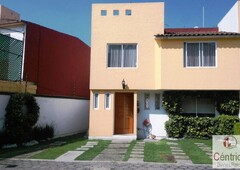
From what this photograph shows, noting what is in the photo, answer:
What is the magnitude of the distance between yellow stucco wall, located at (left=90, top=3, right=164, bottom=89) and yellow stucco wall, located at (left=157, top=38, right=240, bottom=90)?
1.01 m

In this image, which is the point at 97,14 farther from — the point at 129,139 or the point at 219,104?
the point at 219,104

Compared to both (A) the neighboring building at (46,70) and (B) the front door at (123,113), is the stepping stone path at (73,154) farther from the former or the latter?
(A) the neighboring building at (46,70)

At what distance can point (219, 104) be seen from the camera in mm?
18156

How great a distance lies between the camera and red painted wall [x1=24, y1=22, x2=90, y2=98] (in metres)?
19.9

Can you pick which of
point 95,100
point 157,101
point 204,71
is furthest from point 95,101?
point 204,71

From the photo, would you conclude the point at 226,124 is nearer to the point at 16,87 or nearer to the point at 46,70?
the point at 16,87

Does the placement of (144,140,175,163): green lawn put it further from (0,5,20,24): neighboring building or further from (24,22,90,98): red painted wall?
(0,5,20,24): neighboring building

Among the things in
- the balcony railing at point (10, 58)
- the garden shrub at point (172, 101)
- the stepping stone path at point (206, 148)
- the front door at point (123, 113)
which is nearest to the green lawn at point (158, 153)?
the stepping stone path at point (206, 148)

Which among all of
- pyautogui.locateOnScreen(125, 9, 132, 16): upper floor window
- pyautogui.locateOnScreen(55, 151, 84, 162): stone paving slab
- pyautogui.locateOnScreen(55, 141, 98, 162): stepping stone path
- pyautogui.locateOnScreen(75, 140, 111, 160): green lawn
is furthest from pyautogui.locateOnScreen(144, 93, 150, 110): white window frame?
pyautogui.locateOnScreen(55, 151, 84, 162): stone paving slab

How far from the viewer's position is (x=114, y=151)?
1370 centimetres

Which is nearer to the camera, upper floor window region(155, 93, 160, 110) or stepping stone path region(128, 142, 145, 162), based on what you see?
stepping stone path region(128, 142, 145, 162)

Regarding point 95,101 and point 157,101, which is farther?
point 157,101

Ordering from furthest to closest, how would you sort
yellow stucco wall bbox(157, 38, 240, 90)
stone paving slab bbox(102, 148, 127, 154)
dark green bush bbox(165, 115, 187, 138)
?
dark green bush bbox(165, 115, 187, 138), yellow stucco wall bbox(157, 38, 240, 90), stone paving slab bbox(102, 148, 127, 154)

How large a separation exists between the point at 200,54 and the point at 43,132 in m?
10.9
